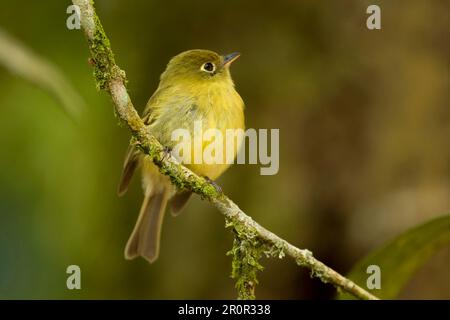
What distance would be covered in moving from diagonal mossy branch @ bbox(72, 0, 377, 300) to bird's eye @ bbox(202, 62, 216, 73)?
771 millimetres

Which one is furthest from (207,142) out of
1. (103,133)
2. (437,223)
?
(103,133)

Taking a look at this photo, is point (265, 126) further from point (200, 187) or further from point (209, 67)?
→ point (200, 187)

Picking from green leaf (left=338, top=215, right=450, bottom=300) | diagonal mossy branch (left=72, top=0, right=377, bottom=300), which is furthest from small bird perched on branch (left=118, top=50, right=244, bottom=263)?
green leaf (left=338, top=215, right=450, bottom=300)

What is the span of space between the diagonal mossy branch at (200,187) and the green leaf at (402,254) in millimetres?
253

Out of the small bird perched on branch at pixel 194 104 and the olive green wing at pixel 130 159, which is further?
the olive green wing at pixel 130 159

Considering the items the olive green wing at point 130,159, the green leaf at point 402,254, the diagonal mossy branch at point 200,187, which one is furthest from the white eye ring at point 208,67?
the green leaf at point 402,254

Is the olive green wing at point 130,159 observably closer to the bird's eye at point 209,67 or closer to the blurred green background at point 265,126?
the bird's eye at point 209,67

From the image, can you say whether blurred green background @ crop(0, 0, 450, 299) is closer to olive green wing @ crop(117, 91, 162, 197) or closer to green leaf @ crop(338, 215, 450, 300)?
olive green wing @ crop(117, 91, 162, 197)

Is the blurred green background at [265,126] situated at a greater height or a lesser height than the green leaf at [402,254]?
greater

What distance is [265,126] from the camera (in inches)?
166

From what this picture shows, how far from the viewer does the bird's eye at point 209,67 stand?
9.85 ft

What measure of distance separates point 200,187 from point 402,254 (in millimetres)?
769
